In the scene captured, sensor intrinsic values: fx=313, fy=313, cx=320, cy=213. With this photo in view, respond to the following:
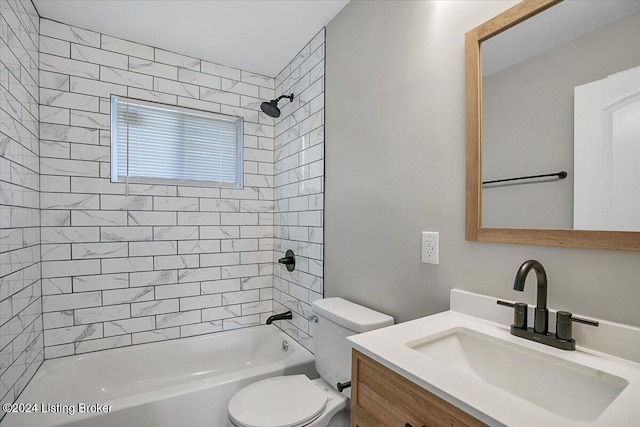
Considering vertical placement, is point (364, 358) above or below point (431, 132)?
below

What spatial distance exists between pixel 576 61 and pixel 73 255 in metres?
2.74

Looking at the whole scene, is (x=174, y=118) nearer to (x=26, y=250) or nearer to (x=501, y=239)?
(x=26, y=250)

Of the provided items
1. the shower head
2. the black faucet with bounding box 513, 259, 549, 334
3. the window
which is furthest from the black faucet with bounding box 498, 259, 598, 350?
the window

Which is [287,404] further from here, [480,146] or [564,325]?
[480,146]

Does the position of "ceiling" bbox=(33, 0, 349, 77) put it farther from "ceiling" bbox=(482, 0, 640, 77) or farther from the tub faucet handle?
the tub faucet handle

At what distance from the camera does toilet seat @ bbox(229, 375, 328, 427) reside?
1.31 m

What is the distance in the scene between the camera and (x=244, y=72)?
2.65 metres

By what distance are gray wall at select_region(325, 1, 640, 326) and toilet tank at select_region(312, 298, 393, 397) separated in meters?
0.10

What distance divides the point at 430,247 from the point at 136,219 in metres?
2.01

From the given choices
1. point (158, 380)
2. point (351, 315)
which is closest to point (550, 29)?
point (351, 315)

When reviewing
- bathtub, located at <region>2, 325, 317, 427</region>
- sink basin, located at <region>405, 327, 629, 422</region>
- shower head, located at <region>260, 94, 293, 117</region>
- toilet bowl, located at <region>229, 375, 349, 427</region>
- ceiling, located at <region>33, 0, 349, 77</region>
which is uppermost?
ceiling, located at <region>33, 0, 349, 77</region>

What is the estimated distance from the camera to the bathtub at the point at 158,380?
1500 mm

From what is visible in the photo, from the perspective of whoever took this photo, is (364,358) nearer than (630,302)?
No

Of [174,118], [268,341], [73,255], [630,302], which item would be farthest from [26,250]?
[630,302]
